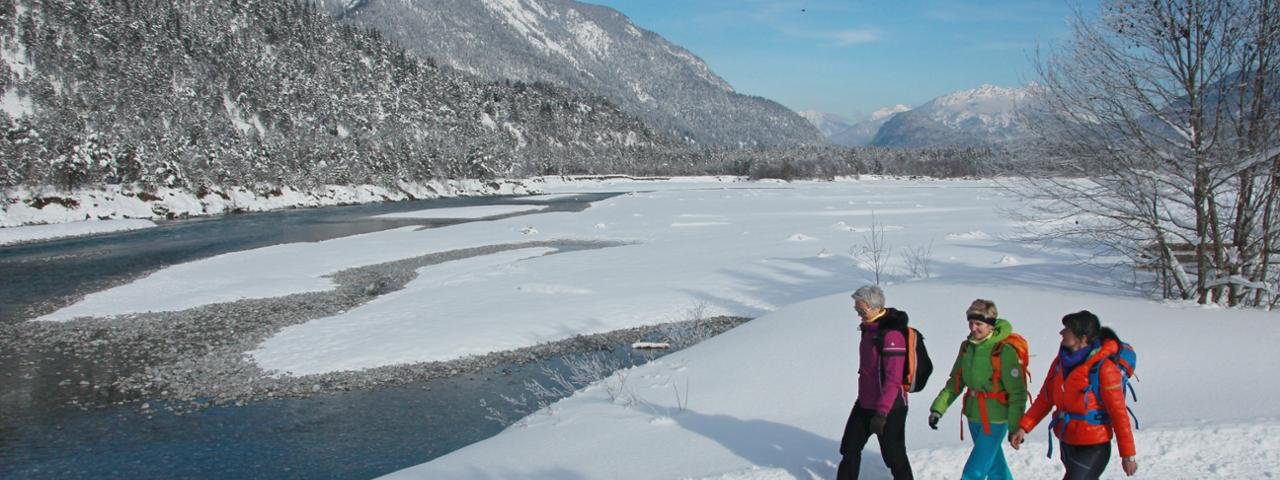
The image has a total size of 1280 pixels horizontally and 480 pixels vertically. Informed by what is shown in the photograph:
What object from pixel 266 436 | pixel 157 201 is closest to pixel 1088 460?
pixel 266 436

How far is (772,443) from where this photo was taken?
705 centimetres

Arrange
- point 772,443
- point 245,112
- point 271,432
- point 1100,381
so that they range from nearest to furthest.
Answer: point 1100,381 → point 772,443 → point 271,432 → point 245,112

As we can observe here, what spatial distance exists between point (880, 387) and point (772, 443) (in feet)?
7.20

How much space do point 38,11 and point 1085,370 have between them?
143m

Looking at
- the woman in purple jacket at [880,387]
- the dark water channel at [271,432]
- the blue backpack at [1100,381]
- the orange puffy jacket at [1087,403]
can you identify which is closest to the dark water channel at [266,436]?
the dark water channel at [271,432]

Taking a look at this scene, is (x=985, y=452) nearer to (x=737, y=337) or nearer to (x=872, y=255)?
(x=737, y=337)

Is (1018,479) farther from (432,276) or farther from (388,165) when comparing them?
(388,165)

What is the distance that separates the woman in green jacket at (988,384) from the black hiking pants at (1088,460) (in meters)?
0.39

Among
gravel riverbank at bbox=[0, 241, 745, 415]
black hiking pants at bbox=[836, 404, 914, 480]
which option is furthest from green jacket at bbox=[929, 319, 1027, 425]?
gravel riverbank at bbox=[0, 241, 745, 415]

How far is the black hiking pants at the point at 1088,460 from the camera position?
4469mm

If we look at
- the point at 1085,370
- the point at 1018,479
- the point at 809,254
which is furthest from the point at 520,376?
the point at 809,254

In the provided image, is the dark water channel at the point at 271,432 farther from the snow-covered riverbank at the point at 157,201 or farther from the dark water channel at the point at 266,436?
the snow-covered riverbank at the point at 157,201

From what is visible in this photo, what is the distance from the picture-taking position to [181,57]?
117m

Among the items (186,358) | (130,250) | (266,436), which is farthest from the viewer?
(130,250)
